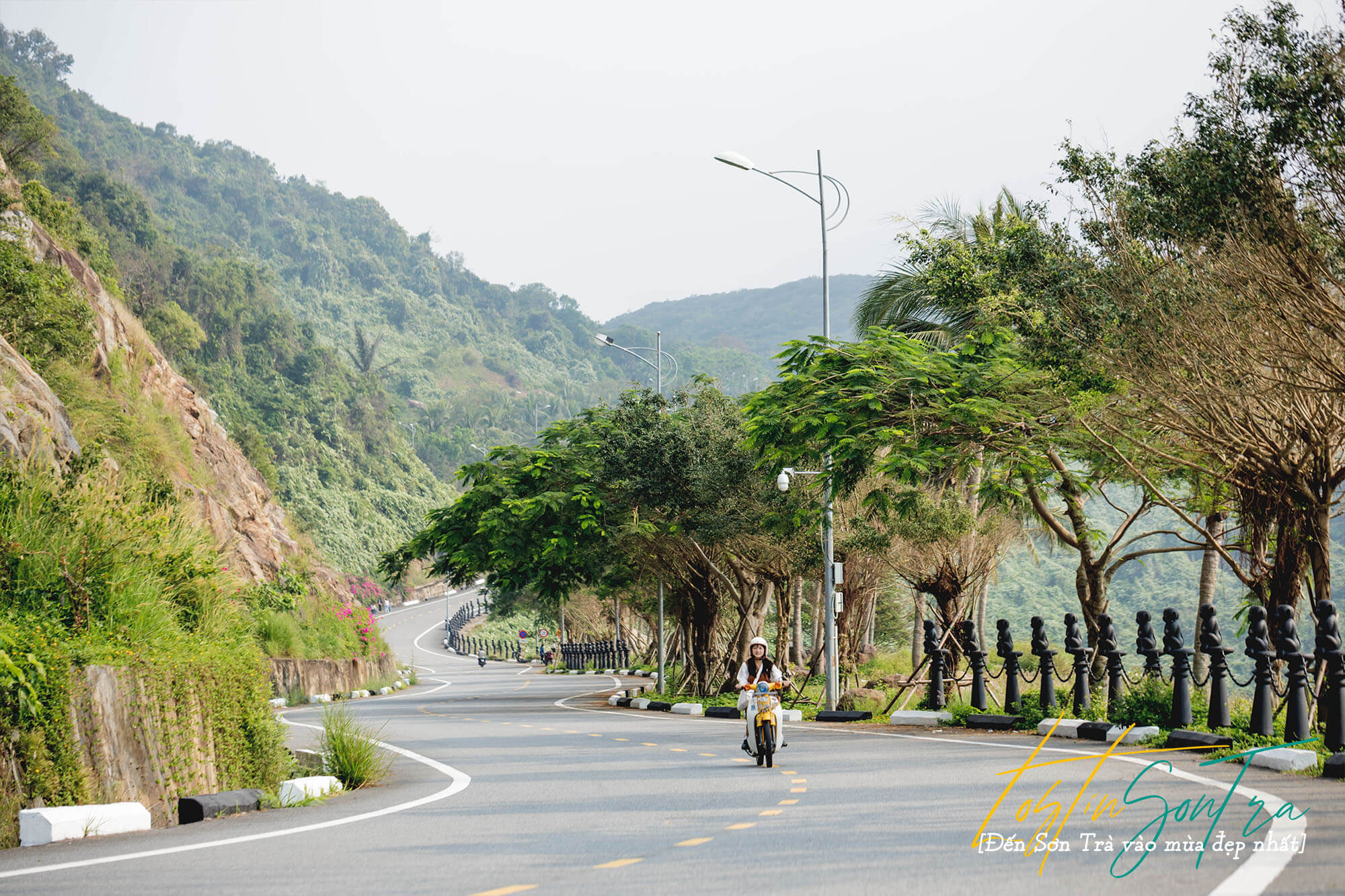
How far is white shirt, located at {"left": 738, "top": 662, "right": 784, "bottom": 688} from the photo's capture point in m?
14.1

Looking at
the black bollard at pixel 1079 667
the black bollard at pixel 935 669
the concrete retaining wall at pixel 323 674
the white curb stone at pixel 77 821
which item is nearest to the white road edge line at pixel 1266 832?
the black bollard at pixel 1079 667

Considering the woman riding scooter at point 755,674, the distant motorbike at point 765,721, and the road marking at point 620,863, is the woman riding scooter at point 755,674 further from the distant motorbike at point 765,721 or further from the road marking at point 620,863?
the road marking at point 620,863

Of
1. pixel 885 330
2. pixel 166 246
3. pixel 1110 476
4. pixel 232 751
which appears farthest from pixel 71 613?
pixel 166 246

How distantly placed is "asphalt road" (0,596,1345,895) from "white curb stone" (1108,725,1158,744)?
26.6 inches

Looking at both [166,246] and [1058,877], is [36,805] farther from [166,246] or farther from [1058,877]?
[166,246]

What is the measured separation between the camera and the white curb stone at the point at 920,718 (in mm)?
18938

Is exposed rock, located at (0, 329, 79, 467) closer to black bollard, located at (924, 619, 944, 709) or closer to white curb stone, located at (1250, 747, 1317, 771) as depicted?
black bollard, located at (924, 619, 944, 709)

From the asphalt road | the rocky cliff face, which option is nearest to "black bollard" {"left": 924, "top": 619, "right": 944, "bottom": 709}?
the asphalt road

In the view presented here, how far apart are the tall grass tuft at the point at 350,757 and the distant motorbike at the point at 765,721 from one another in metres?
4.07

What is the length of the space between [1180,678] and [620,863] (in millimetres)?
9491

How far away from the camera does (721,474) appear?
2652 cm

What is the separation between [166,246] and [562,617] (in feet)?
113

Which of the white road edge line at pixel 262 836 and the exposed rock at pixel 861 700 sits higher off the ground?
the white road edge line at pixel 262 836

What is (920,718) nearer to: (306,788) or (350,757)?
(350,757)
